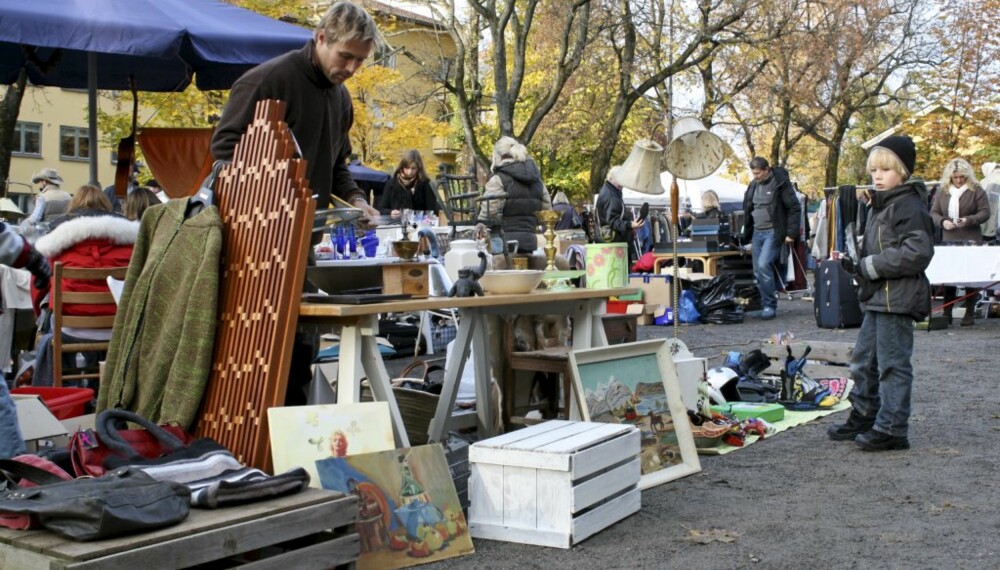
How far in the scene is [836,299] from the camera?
1252 cm

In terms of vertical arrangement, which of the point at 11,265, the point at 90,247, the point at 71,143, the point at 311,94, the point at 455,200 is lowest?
the point at 11,265

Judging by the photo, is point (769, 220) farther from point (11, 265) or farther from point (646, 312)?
point (11, 265)

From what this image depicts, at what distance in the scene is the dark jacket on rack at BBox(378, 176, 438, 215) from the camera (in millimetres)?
10883

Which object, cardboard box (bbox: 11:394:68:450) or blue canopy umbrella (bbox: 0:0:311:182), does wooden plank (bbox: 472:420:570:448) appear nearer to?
cardboard box (bbox: 11:394:68:450)

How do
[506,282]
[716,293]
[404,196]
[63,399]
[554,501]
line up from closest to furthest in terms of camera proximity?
[554,501] → [63,399] → [506,282] → [404,196] → [716,293]

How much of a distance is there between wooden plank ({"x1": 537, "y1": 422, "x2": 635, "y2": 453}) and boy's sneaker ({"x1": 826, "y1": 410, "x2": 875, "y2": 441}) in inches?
81.0

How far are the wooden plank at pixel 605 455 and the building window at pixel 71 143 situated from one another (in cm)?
4356

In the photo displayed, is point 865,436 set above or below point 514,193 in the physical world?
below

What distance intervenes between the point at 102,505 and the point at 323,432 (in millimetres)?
1059

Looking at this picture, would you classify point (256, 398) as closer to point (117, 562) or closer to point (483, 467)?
point (483, 467)

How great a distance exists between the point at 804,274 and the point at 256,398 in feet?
49.2

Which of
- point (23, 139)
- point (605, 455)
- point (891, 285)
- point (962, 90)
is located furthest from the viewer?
point (23, 139)

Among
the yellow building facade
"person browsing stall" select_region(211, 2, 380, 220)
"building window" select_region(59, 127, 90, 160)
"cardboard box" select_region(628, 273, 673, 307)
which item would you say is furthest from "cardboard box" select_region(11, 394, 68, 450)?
"building window" select_region(59, 127, 90, 160)

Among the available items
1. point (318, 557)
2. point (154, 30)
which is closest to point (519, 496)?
point (318, 557)
